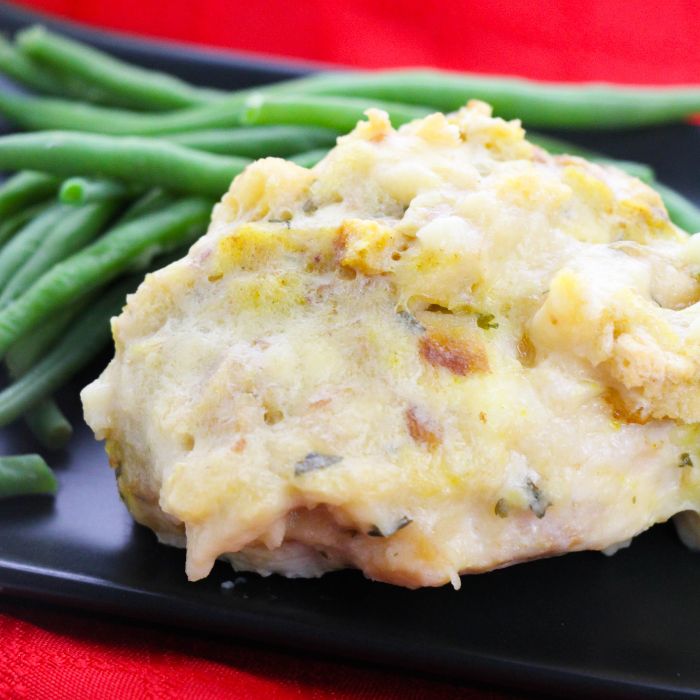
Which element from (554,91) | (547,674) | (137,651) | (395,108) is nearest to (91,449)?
(137,651)

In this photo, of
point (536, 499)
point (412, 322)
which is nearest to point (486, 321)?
point (412, 322)

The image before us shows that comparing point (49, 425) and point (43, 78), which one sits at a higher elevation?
point (43, 78)

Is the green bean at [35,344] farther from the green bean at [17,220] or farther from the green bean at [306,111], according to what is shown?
the green bean at [306,111]

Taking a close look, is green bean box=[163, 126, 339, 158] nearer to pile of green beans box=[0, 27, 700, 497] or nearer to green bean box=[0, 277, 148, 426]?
pile of green beans box=[0, 27, 700, 497]

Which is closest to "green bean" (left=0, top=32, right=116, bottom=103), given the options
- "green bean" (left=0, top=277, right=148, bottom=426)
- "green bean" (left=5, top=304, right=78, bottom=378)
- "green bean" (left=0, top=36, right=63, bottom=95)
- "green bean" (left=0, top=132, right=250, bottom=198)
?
"green bean" (left=0, top=36, right=63, bottom=95)

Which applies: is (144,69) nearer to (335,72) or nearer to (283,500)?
(335,72)

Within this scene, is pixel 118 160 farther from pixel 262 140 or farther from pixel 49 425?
pixel 49 425
